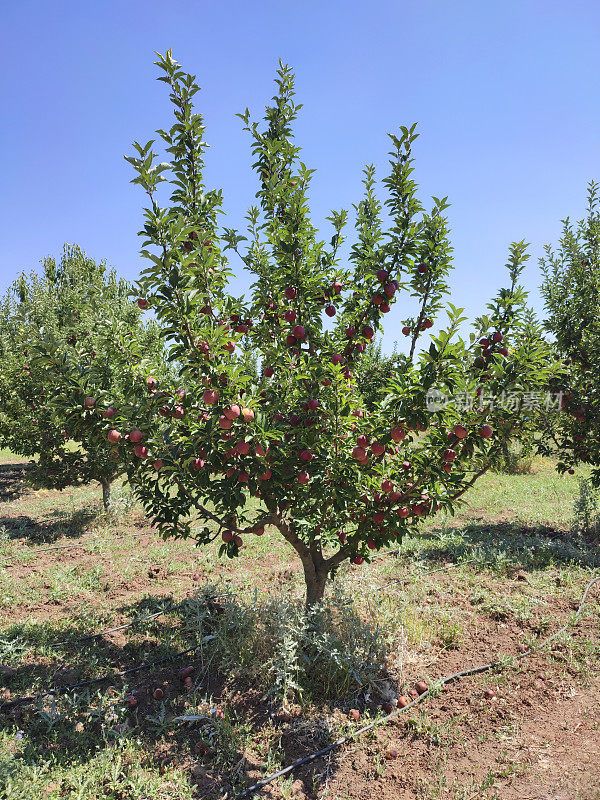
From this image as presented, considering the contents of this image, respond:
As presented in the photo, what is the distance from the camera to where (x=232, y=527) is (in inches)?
136

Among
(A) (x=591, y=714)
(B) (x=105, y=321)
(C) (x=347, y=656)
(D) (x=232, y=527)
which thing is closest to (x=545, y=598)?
(A) (x=591, y=714)

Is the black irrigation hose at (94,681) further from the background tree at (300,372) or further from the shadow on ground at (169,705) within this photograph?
the background tree at (300,372)

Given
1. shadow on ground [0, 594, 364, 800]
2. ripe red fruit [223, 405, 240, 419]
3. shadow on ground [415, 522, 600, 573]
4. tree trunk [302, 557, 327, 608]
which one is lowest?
shadow on ground [0, 594, 364, 800]

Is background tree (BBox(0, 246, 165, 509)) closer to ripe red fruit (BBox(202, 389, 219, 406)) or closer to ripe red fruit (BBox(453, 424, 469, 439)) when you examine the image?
ripe red fruit (BBox(202, 389, 219, 406))

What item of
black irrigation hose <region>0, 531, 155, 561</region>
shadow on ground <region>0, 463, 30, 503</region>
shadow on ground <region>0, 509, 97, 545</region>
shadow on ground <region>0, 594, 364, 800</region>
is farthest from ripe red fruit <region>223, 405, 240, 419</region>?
shadow on ground <region>0, 463, 30, 503</region>

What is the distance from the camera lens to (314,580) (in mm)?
4168

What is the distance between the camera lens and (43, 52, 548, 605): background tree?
288 centimetres

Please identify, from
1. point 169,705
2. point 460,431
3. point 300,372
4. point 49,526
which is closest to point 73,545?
point 49,526

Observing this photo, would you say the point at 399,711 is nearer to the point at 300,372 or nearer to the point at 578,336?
the point at 300,372

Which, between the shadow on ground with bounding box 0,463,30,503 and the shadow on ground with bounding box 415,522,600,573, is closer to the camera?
the shadow on ground with bounding box 415,522,600,573

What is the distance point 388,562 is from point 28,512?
6.96m

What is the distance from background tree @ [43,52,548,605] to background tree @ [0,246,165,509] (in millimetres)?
394

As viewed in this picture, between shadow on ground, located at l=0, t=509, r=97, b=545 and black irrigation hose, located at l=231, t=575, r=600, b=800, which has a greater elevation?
shadow on ground, located at l=0, t=509, r=97, b=545

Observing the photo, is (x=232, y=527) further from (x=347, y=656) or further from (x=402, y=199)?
(x=402, y=199)
